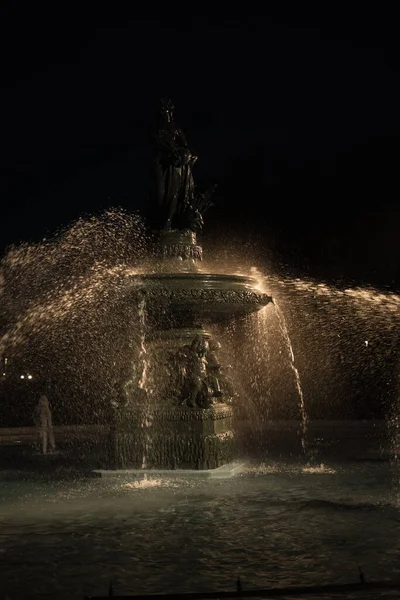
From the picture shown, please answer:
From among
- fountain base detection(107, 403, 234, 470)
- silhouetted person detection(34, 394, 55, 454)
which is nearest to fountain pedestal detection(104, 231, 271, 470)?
fountain base detection(107, 403, 234, 470)

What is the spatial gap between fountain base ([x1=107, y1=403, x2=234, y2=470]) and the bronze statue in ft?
9.81

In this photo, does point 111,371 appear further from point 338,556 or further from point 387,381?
point 338,556

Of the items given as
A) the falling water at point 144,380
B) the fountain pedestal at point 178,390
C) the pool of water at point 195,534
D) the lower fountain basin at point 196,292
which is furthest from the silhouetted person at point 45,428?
the pool of water at point 195,534

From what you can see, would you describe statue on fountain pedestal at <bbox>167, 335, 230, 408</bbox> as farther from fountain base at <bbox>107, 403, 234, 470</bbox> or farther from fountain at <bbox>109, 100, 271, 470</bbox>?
fountain base at <bbox>107, 403, 234, 470</bbox>

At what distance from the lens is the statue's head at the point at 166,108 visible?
14086mm

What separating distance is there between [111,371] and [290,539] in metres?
23.3

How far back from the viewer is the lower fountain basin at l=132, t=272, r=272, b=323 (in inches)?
496

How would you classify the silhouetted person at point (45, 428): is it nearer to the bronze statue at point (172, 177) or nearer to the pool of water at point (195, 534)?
the bronze statue at point (172, 177)

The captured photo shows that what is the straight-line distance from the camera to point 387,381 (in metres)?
28.5

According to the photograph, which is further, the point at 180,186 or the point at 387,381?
the point at 387,381

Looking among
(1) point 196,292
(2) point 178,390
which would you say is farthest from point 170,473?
(1) point 196,292

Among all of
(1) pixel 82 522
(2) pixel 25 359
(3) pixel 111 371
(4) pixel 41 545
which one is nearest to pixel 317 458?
(1) pixel 82 522

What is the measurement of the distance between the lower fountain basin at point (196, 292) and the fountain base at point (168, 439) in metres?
1.43

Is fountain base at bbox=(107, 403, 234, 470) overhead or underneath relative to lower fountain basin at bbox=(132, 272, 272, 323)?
underneath
